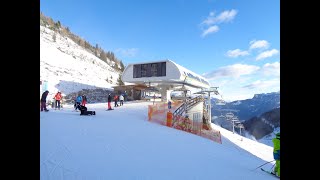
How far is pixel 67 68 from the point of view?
53.9m

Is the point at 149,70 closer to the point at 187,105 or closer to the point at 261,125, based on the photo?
the point at 187,105

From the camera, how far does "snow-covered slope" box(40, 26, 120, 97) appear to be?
45.1m

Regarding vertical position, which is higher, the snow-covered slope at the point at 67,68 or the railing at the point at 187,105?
the snow-covered slope at the point at 67,68

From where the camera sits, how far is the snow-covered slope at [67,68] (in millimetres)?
45088

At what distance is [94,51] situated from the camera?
3209 inches

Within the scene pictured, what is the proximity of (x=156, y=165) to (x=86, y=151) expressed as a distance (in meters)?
2.27

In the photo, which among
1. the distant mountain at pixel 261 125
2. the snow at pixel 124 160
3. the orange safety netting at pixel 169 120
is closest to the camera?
the snow at pixel 124 160

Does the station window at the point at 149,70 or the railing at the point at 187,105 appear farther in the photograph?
the station window at the point at 149,70

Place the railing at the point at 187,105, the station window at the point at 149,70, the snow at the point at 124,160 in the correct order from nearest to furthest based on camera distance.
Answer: the snow at the point at 124,160 < the railing at the point at 187,105 < the station window at the point at 149,70

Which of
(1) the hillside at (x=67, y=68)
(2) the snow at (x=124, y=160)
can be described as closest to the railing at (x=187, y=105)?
(2) the snow at (x=124, y=160)

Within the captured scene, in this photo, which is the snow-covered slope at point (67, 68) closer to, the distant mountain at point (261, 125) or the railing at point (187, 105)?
the railing at point (187, 105)

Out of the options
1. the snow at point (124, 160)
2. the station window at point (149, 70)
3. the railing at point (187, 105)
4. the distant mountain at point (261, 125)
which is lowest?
the distant mountain at point (261, 125)
